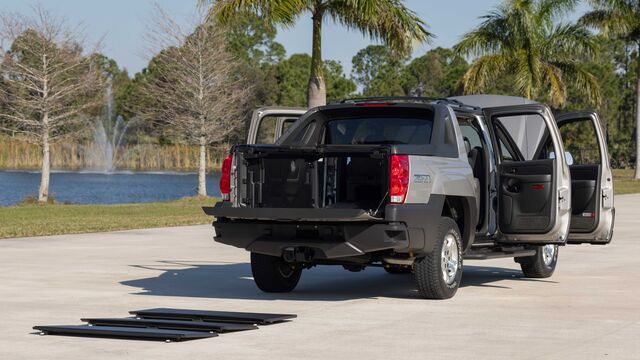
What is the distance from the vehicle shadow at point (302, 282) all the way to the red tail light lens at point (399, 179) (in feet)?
5.11

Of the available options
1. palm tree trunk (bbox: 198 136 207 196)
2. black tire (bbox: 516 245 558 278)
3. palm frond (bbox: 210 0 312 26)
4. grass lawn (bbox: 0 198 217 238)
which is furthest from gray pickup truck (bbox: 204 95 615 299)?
palm tree trunk (bbox: 198 136 207 196)

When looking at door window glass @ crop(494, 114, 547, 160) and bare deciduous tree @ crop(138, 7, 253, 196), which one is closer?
door window glass @ crop(494, 114, 547, 160)

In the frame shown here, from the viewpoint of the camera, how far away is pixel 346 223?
38.2ft

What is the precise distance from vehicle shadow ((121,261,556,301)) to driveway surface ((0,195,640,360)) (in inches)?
0.6

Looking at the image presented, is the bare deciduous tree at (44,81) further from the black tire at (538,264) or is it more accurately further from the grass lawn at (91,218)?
the black tire at (538,264)

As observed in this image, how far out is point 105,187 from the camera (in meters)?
58.5

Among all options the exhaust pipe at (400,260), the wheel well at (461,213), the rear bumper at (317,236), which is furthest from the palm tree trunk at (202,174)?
the exhaust pipe at (400,260)

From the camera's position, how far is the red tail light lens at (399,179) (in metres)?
11.4

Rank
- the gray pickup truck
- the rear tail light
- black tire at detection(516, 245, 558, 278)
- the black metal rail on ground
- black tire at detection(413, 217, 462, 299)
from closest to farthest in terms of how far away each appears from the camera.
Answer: the black metal rail on ground < the gray pickup truck < black tire at detection(413, 217, 462, 299) < the rear tail light < black tire at detection(516, 245, 558, 278)

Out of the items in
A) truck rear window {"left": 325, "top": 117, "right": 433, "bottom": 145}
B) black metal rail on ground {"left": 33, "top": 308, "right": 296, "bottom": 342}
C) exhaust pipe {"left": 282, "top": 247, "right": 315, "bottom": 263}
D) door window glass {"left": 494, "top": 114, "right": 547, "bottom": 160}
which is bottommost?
black metal rail on ground {"left": 33, "top": 308, "right": 296, "bottom": 342}

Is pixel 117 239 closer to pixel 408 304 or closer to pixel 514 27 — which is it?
pixel 408 304

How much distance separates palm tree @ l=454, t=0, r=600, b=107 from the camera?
47.9 metres

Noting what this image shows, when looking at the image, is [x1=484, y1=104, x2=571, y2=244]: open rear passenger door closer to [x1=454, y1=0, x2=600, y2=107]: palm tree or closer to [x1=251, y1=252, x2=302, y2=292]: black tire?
[x1=251, y1=252, x2=302, y2=292]: black tire

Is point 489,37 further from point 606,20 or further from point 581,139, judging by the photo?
point 581,139
